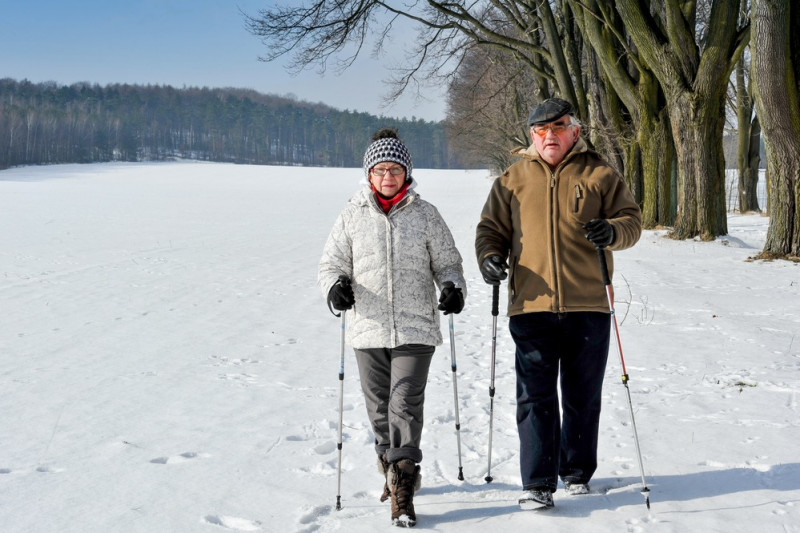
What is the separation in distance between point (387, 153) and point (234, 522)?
1975 mm

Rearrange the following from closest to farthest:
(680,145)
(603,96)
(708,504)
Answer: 1. (708,504)
2. (680,145)
3. (603,96)

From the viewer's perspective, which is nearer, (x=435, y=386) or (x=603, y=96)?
(x=435, y=386)

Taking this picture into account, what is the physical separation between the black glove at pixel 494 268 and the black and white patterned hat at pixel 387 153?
66cm

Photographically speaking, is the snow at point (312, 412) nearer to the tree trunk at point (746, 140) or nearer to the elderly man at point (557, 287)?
the elderly man at point (557, 287)

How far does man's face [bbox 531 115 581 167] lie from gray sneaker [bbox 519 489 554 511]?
64.2 inches

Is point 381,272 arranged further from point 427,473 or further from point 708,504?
point 708,504

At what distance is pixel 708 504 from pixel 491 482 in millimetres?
1079

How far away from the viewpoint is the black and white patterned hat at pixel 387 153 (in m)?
3.63

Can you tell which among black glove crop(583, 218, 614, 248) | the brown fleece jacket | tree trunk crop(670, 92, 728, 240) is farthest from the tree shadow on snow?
tree trunk crop(670, 92, 728, 240)

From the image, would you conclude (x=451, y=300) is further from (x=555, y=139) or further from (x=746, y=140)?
(x=746, y=140)

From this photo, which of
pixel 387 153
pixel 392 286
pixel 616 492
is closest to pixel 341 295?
pixel 392 286

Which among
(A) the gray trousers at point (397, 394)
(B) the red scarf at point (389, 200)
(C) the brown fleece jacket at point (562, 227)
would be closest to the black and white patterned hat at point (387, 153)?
(B) the red scarf at point (389, 200)

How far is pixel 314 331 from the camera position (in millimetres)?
7988

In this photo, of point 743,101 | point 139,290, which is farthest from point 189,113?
point 139,290
